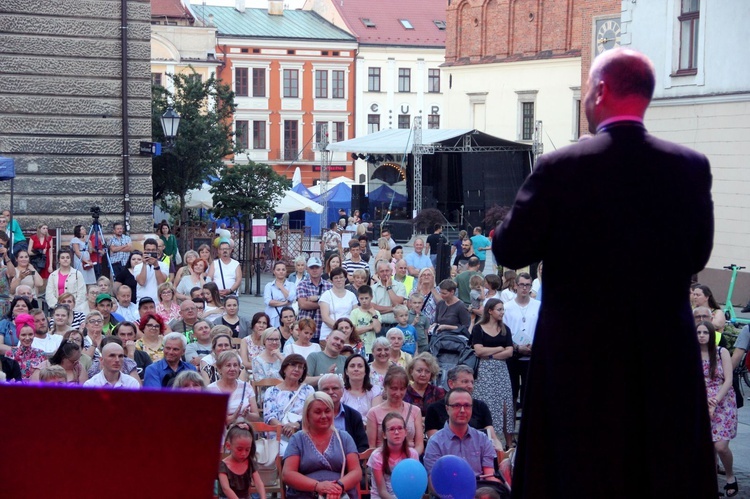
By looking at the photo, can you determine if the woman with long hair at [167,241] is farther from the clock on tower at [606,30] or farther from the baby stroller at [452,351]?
the clock on tower at [606,30]

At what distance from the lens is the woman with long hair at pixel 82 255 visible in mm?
17203

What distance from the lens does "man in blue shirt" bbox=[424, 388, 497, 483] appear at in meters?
8.20

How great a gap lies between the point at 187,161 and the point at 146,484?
90.9ft

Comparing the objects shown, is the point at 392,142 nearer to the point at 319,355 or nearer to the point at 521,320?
the point at 521,320

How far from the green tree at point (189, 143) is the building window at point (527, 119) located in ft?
97.1

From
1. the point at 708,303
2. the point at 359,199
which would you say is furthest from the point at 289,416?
the point at 359,199

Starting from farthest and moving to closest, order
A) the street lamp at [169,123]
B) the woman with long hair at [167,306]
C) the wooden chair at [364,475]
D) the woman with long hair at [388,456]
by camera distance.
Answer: the street lamp at [169,123] → the woman with long hair at [167,306] → the wooden chair at [364,475] → the woman with long hair at [388,456]

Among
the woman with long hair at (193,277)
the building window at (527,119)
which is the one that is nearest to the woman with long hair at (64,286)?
the woman with long hair at (193,277)

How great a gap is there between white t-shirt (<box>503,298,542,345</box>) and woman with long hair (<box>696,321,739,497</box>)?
2336 mm

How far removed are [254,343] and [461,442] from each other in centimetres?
355

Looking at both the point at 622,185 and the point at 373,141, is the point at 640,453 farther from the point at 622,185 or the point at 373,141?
the point at 373,141

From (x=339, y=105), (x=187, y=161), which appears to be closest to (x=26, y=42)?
(x=187, y=161)

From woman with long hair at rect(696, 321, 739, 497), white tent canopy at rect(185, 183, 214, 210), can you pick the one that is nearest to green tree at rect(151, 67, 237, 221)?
white tent canopy at rect(185, 183, 214, 210)

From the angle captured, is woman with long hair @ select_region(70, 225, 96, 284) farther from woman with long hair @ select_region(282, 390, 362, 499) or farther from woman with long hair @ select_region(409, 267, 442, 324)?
woman with long hair @ select_region(282, 390, 362, 499)
